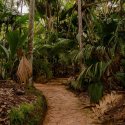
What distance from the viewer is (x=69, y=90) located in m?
10.2

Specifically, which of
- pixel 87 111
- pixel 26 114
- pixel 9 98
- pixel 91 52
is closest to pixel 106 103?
pixel 87 111

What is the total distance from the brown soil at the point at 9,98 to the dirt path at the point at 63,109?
633 mm

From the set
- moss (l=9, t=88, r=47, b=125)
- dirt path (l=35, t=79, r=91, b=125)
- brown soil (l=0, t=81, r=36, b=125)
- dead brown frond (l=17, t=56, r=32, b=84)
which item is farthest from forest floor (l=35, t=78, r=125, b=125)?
Answer: dead brown frond (l=17, t=56, r=32, b=84)

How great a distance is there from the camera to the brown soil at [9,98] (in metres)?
5.53

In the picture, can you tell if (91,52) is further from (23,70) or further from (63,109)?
(23,70)

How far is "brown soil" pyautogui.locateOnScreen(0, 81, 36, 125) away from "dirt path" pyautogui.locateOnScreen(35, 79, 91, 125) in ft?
2.08

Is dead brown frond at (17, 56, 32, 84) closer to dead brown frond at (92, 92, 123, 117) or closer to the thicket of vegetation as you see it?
the thicket of vegetation

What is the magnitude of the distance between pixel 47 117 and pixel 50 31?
8154mm

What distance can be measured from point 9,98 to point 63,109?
162cm

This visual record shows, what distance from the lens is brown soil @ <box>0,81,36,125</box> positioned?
18.1ft

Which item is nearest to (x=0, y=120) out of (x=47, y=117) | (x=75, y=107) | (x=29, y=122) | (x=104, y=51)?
(x=29, y=122)

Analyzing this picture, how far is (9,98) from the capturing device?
6.52 m

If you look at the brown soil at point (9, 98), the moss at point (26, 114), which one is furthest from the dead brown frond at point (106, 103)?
the brown soil at point (9, 98)

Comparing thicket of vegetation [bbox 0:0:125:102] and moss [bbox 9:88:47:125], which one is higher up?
thicket of vegetation [bbox 0:0:125:102]
